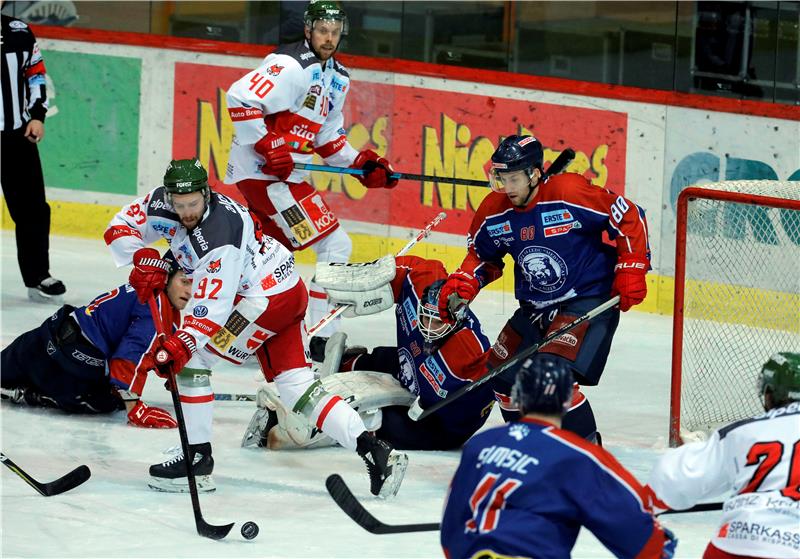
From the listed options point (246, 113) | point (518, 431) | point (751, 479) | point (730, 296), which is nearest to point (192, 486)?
point (518, 431)

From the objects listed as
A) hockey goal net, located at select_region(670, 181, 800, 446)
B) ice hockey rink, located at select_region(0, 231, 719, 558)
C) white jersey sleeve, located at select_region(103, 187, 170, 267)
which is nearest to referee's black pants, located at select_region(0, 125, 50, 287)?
ice hockey rink, located at select_region(0, 231, 719, 558)

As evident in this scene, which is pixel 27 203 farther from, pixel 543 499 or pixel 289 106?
pixel 543 499

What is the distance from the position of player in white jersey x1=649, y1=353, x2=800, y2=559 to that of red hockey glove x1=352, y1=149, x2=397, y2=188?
345cm

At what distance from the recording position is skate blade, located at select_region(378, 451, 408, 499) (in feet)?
14.7

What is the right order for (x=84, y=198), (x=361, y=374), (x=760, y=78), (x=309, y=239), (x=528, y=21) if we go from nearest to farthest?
(x=361, y=374)
(x=309, y=239)
(x=760, y=78)
(x=528, y=21)
(x=84, y=198)

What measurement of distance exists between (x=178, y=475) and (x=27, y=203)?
3.00 m

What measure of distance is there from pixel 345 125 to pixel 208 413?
3699mm

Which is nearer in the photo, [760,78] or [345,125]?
[760,78]

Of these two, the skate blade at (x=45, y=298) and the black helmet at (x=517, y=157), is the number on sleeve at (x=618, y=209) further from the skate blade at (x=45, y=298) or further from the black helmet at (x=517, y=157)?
the skate blade at (x=45, y=298)

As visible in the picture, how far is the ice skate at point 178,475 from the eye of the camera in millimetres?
4484

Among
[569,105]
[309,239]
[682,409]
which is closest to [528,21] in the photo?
[569,105]

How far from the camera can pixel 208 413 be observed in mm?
4469

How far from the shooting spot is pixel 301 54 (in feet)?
19.5

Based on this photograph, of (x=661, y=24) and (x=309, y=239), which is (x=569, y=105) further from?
(x=309, y=239)
